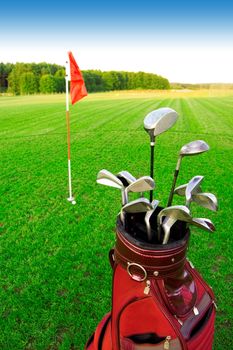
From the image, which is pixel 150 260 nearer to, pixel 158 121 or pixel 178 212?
pixel 178 212

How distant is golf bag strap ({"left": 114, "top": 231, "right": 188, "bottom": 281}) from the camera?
4.39ft

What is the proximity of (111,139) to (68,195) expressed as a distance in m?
5.81

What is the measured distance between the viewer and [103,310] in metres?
2.78

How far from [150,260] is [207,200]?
389 mm

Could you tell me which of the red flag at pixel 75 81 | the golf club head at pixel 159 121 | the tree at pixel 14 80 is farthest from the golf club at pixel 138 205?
the tree at pixel 14 80

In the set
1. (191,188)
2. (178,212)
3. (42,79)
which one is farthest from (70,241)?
(42,79)

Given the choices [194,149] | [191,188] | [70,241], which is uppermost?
[194,149]

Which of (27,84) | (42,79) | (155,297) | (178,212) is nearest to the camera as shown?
(178,212)

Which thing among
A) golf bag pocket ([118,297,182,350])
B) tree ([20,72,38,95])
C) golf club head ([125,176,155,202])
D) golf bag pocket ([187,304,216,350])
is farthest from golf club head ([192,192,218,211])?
tree ([20,72,38,95])

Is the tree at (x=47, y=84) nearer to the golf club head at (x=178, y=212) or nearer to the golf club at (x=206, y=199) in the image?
the golf club at (x=206, y=199)

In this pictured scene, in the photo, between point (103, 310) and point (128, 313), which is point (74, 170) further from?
point (128, 313)

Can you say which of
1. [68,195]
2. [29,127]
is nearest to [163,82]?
[29,127]

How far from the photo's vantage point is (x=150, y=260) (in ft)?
4.42

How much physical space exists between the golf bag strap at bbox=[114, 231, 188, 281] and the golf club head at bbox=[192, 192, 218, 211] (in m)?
0.20
